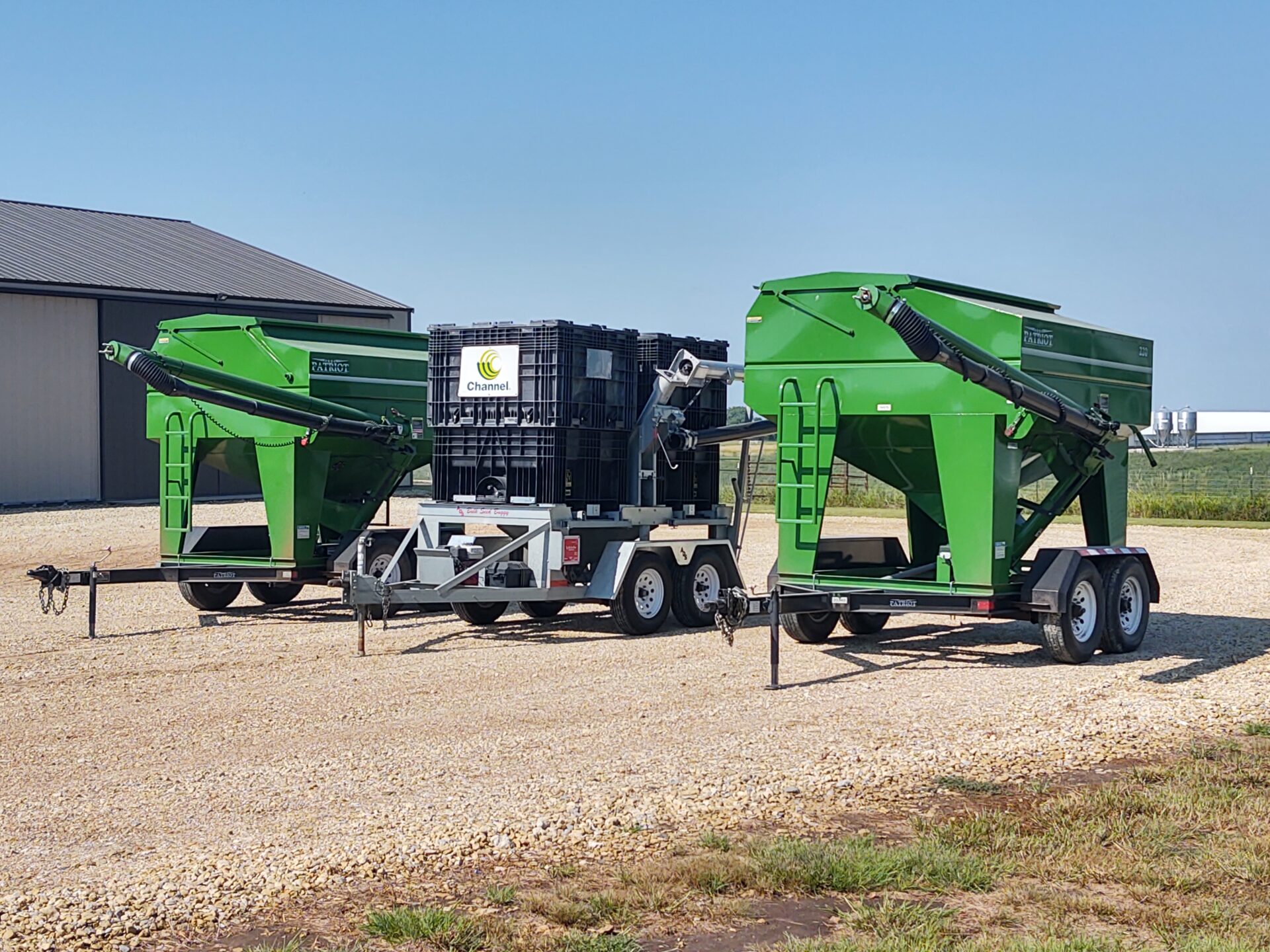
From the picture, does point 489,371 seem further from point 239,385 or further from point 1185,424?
point 1185,424

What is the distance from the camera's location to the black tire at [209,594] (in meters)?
17.5

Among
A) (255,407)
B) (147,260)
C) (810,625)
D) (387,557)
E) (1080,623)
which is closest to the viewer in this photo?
(1080,623)

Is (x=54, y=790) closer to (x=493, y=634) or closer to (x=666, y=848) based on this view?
(x=666, y=848)

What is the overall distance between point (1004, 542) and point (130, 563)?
14672 mm

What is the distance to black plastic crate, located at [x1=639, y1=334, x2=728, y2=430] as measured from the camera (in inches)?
652

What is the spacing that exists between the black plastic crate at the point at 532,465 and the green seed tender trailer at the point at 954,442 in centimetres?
213

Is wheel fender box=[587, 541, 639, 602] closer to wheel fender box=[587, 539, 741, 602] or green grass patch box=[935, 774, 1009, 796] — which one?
wheel fender box=[587, 539, 741, 602]

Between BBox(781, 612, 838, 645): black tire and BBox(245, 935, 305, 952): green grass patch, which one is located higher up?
BBox(781, 612, 838, 645): black tire

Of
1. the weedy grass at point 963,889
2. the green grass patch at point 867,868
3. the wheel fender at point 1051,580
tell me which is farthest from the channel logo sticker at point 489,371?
the green grass patch at point 867,868

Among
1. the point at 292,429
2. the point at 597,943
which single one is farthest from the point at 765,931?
the point at 292,429

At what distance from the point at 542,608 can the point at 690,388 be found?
2.89 m

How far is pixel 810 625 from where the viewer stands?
14.8 meters

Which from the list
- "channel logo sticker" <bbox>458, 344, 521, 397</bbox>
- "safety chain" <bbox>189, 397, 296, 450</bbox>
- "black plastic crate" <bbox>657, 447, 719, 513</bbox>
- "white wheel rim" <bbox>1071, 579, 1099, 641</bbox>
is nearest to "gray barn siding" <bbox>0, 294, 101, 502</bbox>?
"safety chain" <bbox>189, 397, 296, 450</bbox>

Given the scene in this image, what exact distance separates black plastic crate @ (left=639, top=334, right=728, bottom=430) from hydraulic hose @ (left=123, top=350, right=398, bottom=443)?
2.99 metres
